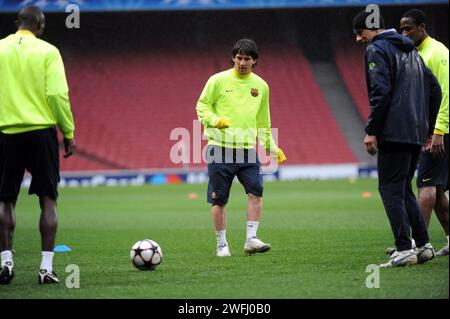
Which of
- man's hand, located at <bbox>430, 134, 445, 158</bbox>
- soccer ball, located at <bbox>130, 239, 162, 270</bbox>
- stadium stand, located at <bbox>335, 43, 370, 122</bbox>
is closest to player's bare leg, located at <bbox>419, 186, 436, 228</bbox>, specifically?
man's hand, located at <bbox>430, 134, 445, 158</bbox>

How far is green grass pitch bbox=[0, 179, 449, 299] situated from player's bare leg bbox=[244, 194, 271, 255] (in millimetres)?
186

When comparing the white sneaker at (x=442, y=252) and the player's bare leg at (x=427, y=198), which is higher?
the player's bare leg at (x=427, y=198)

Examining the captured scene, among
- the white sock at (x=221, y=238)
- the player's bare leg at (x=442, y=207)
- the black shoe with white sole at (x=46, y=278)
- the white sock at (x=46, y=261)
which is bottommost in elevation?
the black shoe with white sole at (x=46, y=278)

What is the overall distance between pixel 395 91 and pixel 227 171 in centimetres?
245

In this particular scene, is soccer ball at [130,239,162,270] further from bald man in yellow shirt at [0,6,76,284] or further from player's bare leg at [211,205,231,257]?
player's bare leg at [211,205,231,257]

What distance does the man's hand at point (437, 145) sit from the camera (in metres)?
8.28

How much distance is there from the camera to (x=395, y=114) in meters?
7.55

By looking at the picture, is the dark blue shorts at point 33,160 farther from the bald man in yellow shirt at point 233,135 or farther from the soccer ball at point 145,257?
the bald man in yellow shirt at point 233,135

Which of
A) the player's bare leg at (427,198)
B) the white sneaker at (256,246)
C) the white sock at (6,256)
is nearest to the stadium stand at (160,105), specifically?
the white sneaker at (256,246)

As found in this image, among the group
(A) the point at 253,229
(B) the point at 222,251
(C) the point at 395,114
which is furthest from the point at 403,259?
(B) the point at 222,251

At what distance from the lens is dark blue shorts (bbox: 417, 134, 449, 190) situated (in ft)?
28.4

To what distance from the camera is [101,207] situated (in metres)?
19.9

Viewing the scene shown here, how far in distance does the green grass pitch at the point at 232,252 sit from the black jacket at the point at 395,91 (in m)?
1.21
